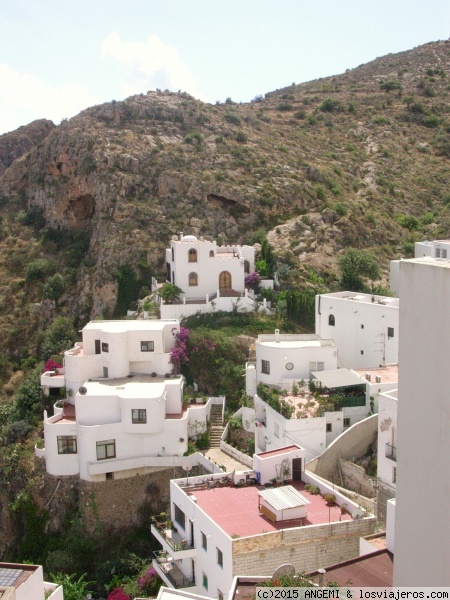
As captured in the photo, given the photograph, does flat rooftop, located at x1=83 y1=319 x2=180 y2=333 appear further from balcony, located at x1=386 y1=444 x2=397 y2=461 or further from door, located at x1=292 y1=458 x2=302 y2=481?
balcony, located at x1=386 y1=444 x2=397 y2=461

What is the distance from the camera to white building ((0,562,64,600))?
14.3 m

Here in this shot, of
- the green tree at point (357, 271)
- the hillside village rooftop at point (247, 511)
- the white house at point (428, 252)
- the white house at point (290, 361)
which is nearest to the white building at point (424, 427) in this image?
the hillside village rooftop at point (247, 511)

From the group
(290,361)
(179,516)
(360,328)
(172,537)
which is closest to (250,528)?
(179,516)

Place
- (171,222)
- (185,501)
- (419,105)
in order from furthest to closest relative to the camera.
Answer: (419,105), (171,222), (185,501)

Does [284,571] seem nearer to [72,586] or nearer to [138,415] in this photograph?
[72,586]

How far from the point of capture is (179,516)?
2123cm

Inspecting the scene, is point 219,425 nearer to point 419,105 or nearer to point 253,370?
point 253,370

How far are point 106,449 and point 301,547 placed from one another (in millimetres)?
12064

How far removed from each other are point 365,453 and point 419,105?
54.9 m

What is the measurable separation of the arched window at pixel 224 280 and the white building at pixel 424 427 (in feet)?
95.7

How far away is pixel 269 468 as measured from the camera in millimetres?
21469

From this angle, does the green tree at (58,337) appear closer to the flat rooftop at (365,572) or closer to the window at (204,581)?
the window at (204,581)

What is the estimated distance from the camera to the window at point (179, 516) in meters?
20.9

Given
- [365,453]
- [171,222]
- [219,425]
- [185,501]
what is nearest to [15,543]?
[219,425]
